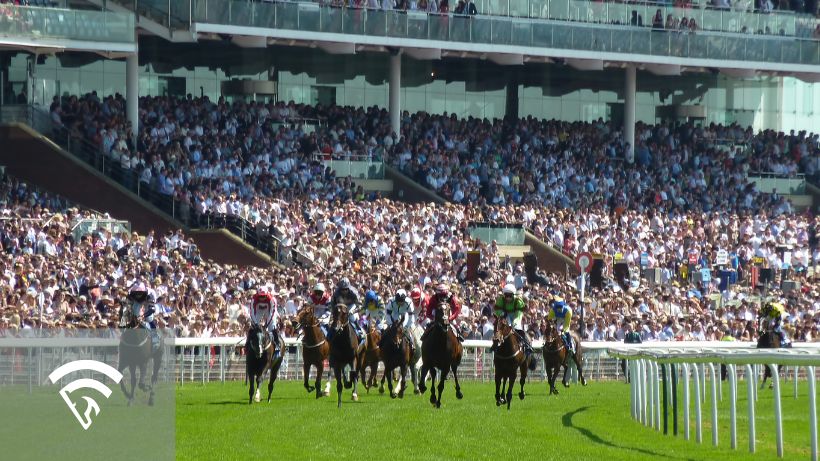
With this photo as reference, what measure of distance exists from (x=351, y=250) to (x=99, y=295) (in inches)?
309

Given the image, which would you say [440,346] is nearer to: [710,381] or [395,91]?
[710,381]

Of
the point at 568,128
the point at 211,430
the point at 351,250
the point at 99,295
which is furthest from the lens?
the point at 568,128

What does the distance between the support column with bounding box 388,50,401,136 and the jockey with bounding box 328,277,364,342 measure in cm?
2265

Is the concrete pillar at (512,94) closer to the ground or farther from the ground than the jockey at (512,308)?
farther from the ground

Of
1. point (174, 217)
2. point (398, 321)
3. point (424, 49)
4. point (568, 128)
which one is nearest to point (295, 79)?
point (424, 49)

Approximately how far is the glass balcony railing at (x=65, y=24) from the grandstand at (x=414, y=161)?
50mm

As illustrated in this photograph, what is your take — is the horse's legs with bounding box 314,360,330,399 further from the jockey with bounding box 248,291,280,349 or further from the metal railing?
the metal railing

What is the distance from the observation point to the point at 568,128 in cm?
4856

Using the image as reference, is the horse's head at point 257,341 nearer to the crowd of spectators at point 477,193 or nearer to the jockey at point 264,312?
the jockey at point 264,312

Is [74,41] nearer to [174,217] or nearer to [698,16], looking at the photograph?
[174,217]

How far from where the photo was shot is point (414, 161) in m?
42.2

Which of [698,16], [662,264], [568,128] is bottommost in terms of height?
[662,264]

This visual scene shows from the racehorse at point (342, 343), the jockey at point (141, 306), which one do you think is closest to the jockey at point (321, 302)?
the racehorse at point (342, 343)

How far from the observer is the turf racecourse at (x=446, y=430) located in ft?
45.7
